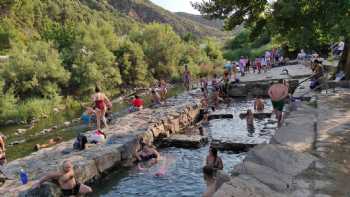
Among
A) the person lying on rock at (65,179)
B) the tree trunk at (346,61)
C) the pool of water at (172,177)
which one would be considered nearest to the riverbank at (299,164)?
the pool of water at (172,177)

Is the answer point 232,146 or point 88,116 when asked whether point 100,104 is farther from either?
point 232,146

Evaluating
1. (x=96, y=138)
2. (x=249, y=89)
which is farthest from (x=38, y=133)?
(x=249, y=89)

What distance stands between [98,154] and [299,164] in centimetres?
714

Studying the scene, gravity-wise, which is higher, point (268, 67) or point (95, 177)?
point (268, 67)

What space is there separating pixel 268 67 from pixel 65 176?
30396 mm

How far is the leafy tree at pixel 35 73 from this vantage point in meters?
32.5

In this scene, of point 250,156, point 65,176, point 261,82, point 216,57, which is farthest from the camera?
point 216,57

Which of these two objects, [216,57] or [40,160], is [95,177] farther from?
[216,57]

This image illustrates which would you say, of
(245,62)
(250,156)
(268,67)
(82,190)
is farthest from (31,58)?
(250,156)

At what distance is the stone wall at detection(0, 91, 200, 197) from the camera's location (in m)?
10.8

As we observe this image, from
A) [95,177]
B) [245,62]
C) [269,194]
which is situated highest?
[245,62]

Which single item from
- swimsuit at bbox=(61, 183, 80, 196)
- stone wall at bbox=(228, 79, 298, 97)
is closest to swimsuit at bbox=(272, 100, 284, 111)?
swimsuit at bbox=(61, 183, 80, 196)

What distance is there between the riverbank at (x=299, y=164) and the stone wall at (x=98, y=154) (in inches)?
206

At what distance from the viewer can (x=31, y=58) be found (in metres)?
34.8
